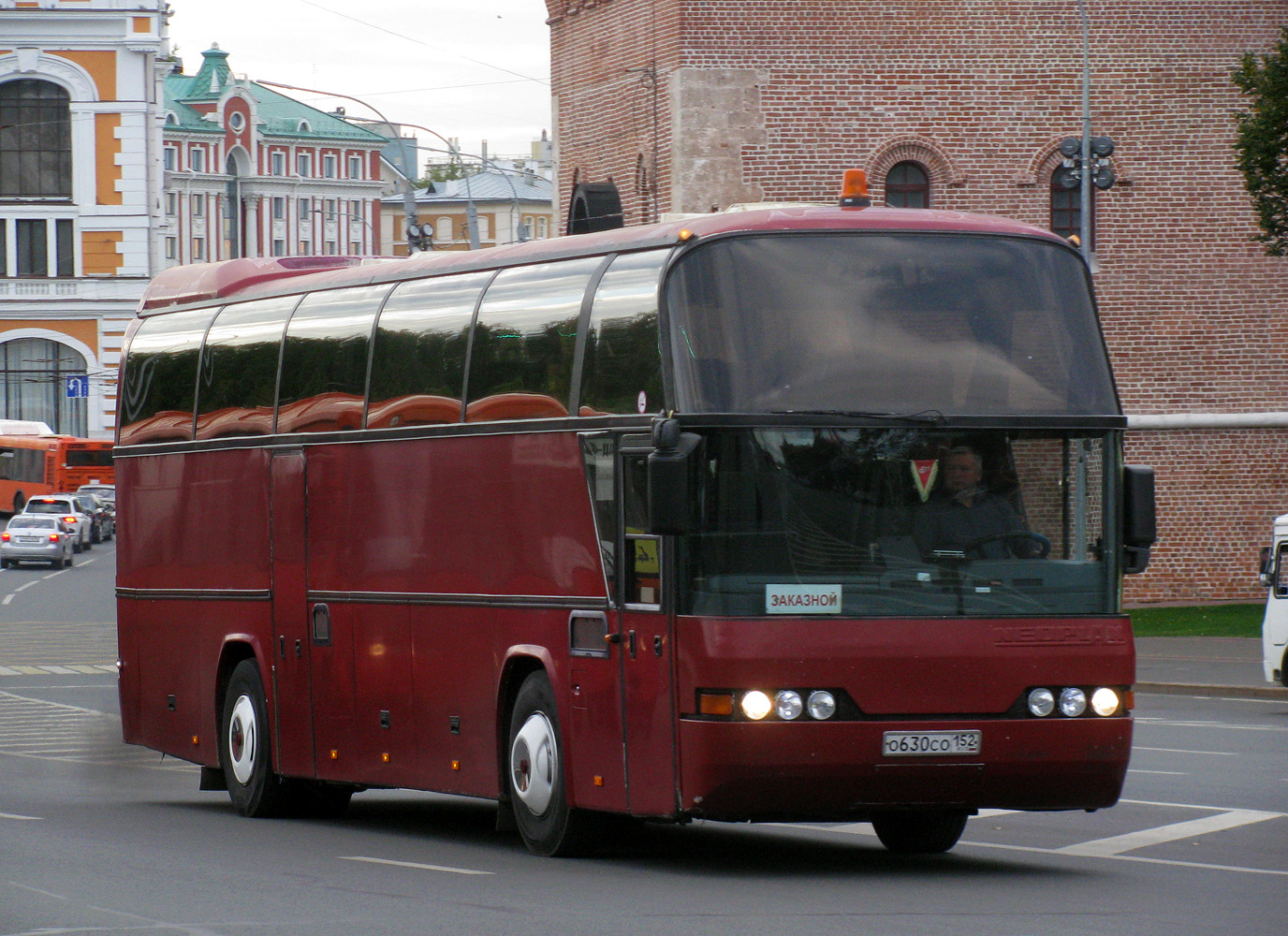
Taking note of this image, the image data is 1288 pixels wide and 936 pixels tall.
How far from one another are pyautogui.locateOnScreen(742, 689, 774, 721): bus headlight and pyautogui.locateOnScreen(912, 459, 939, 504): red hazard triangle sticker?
1197 millimetres

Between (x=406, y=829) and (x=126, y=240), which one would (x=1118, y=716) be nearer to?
(x=406, y=829)

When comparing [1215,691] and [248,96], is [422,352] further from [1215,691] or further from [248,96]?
[248,96]

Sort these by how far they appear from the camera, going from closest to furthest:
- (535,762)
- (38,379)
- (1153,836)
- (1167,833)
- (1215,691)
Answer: (535,762) → (1153,836) → (1167,833) → (1215,691) → (38,379)

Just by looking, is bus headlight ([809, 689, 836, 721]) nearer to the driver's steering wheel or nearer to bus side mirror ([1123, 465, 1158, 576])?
the driver's steering wheel

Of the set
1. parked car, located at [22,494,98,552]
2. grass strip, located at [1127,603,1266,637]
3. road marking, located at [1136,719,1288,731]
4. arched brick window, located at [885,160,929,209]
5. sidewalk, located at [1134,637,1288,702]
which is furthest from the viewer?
parked car, located at [22,494,98,552]

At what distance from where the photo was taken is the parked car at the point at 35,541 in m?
63.5

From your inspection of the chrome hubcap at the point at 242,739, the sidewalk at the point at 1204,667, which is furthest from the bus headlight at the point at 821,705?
the sidewalk at the point at 1204,667

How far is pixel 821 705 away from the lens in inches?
417

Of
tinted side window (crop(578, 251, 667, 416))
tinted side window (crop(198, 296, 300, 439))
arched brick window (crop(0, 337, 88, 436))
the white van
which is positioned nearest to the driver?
tinted side window (crop(578, 251, 667, 416))

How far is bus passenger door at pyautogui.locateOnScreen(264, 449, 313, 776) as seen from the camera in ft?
48.6

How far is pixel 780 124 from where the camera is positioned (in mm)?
37406

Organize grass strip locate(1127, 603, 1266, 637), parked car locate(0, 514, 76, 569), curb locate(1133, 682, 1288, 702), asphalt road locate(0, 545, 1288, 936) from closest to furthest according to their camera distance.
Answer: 1. asphalt road locate(0, 545, 1288, 936)
2. curb locate(1133, 682, 1288, 702)
3. grass strip locate(1127, 603, 1266, 637)
4. parked car locate(0, 514, 76, 569)

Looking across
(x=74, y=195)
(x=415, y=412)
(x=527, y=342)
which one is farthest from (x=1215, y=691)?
(x=74, y=195)

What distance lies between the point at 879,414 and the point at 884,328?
17.7 inches
